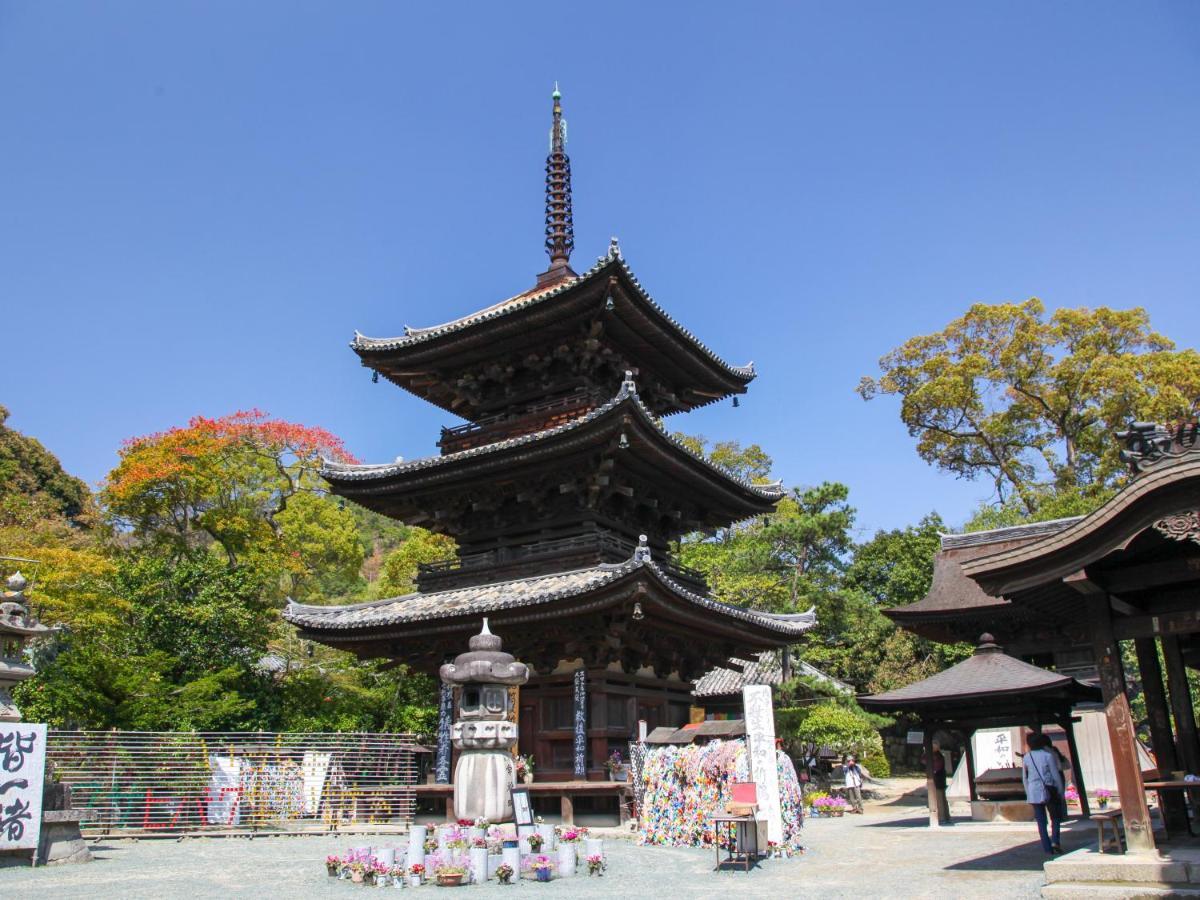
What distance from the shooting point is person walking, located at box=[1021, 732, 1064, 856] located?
11.9 metres

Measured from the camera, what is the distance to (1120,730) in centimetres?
923

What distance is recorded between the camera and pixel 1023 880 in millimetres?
10258

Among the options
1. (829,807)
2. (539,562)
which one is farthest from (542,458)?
(829,807)

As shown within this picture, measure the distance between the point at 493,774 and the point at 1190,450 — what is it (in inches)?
397

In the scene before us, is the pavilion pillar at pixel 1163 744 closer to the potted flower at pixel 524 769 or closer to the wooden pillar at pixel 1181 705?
the wooden pillar at pixel 1181 705

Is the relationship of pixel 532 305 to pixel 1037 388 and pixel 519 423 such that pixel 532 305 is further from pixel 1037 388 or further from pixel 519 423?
pixel 1037 388

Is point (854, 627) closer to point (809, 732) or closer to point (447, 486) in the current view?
point (809, 732)

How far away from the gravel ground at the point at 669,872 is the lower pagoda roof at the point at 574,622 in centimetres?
444

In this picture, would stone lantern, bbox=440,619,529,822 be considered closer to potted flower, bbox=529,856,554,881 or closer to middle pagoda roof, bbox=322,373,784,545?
potted flower, bbox=529,856,554,881

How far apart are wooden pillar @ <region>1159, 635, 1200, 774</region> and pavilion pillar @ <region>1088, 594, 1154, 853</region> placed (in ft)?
5.50

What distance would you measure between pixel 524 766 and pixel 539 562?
15.3ft

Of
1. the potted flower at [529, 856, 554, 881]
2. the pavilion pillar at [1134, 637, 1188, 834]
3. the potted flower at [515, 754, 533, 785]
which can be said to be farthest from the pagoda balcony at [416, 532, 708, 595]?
the pavilion pillar at [1134, 637, 1188, 834]

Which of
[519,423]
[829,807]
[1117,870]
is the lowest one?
[829,807]

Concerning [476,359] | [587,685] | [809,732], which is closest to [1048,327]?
[809,732]
